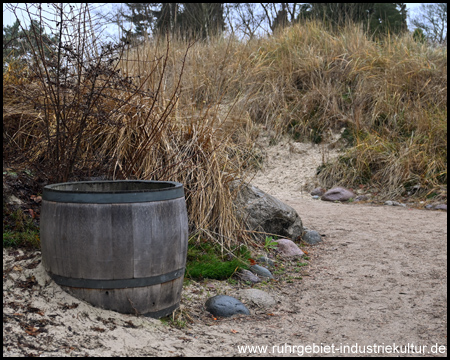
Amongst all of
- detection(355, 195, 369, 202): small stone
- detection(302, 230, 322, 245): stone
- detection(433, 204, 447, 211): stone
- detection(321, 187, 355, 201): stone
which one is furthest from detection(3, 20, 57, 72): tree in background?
detection(433, 204, 447, 211): stone

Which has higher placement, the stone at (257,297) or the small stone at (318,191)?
the small stone at (318,191)

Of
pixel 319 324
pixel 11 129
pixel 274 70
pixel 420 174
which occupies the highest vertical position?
pixel 274 70

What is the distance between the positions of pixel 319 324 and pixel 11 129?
11.1ft

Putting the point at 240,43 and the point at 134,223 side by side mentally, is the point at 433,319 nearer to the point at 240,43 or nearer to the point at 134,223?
the point at 134,223

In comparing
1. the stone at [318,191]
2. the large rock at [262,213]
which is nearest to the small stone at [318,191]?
the stone at [318,191]

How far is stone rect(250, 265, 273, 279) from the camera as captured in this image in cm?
364

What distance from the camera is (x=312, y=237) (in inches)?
184

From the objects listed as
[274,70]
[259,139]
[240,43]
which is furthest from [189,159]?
[240,43]

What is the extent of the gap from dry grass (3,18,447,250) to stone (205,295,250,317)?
35.9 inches

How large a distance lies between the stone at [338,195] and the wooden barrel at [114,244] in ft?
15.9

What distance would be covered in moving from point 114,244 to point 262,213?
2.27 metres

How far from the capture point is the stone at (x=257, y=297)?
310 centimetres

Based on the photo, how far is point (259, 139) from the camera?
356 inches

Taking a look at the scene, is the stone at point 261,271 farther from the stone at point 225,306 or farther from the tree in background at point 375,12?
the tree in background at point 375,12
